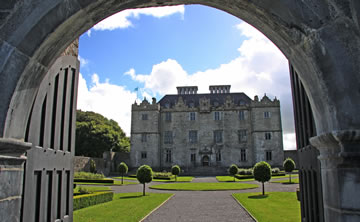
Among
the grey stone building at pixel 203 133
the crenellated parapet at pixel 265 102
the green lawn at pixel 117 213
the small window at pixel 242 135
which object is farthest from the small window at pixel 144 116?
the green lawn at pixel 117 213

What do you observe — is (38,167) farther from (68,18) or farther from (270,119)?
(270,119)

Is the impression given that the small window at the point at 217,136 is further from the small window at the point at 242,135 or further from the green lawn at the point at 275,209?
the green lawn at the point at 275,209

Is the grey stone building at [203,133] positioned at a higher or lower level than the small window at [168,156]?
higher

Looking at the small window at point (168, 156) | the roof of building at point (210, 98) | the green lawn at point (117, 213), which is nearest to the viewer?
the green lawn at point (117, 213)

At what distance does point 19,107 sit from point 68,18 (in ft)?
3.68

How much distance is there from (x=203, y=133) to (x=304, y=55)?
1738 inches

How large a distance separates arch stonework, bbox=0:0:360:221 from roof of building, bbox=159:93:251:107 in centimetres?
4600

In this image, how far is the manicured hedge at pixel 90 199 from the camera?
1302 centimetres

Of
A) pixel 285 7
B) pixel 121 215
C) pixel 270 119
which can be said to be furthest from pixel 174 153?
pixel 285 7

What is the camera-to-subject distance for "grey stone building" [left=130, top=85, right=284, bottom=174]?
4491 cm

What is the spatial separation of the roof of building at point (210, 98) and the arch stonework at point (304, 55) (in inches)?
1811

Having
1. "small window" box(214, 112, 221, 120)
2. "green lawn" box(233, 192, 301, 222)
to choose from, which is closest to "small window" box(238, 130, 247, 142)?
"small window" box(214, 112, 221, 120)

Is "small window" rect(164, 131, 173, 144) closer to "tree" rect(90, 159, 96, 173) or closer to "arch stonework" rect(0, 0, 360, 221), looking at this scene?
"tree" rect(90, 159, 96, 173)

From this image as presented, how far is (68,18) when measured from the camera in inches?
120
